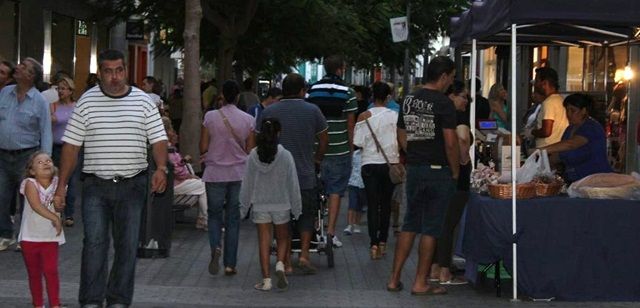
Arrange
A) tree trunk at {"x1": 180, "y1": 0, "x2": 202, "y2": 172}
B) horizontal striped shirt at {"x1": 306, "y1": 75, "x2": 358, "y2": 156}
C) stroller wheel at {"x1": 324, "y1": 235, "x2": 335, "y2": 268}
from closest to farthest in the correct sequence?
1. stroller wheel at {"x1": 324, "y1": 235, "x2": 335, "y2": 268}
2. horizontal striped shirt at {"x1": 306, "y1": 75, "x2": 358, "y2": 156}
3. tree trunk at {"x1": 180, "y1": 0, "x2": 202, "y2": 172}

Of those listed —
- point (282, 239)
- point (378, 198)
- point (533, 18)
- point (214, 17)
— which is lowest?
point (282, 239)

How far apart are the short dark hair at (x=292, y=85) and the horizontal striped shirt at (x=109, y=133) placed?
288 centimetres

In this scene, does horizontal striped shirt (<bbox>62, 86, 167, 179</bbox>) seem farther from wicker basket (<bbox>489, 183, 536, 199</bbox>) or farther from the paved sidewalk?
wicker basket (<bbox>489, 183, 536, 199</bbox>)

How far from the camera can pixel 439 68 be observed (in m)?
10.1

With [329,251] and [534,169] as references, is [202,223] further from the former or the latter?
[534,169]

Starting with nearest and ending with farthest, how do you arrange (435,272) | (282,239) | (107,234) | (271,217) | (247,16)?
(107,234), (271,217), (282,239), (435,272), (247,16)

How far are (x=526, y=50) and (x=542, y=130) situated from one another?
1026 cm

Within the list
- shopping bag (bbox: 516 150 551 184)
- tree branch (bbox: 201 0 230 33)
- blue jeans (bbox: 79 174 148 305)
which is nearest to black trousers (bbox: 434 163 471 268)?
shopping bag (bbox: 516 150 551 184)

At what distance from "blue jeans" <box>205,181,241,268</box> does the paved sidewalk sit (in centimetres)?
26

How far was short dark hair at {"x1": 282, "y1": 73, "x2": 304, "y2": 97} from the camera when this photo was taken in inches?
441

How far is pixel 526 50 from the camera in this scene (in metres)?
21.6

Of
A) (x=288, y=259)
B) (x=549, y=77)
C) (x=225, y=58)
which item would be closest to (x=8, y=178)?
(x=288, y=259)

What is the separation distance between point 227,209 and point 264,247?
0.99 m

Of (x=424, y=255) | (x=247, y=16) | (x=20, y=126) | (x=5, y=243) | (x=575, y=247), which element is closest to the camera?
(x=575, y=247)
